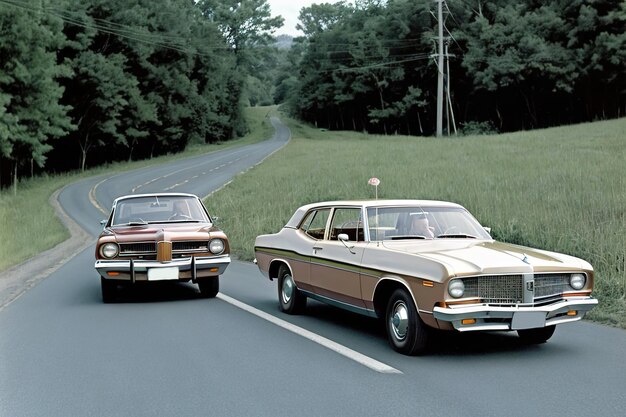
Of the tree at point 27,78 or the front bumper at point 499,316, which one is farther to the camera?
the tree at point 27,78

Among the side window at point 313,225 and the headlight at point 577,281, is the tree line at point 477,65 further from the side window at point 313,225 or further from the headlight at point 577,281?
the headlight at point 577,281

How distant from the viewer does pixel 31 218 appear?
104ft

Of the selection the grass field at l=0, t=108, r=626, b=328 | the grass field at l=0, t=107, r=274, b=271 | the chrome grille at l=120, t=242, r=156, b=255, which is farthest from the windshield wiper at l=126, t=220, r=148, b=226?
the grass field at l=0, t=107, r=274, b=271

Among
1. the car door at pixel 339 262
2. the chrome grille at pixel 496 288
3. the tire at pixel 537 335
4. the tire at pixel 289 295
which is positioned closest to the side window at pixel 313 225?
the car door at pixel 339 262

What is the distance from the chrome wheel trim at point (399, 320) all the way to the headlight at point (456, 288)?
24.5 inches

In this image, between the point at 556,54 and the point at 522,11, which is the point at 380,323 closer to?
the point at 556,54

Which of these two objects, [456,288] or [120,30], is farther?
[120,30]

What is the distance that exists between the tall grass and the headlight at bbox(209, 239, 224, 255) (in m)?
5.52

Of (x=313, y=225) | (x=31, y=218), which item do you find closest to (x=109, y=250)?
(x=313, y=225)

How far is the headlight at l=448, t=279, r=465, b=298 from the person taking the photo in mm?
6633

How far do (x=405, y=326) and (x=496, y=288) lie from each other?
969mm

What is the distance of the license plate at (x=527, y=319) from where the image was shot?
6.68 meters

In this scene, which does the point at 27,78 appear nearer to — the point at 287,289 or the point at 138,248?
the point at 138,248

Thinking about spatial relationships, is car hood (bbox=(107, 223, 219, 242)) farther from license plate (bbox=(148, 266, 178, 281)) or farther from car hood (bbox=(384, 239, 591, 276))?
car hood (bbox=(384, 239, 591, 276))
